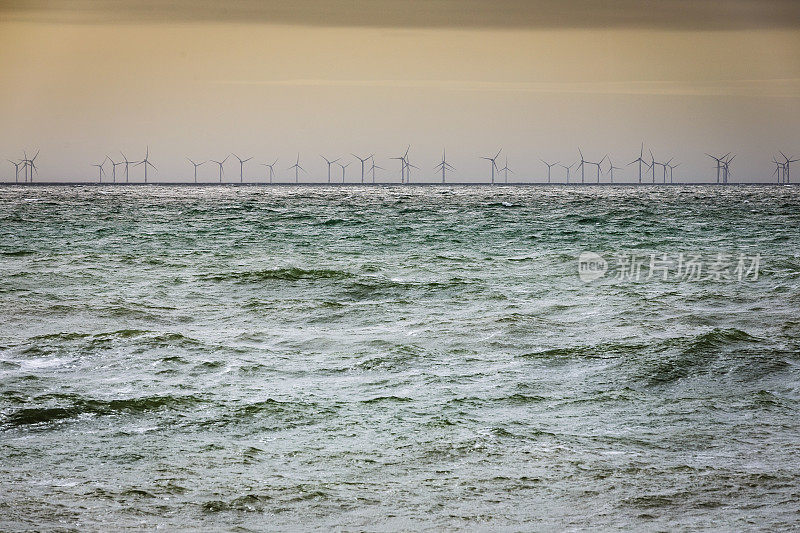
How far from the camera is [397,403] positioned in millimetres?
11906

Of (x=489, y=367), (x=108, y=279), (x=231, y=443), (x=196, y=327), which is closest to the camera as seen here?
(x=231, y=443)

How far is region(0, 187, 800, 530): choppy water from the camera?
313 inches

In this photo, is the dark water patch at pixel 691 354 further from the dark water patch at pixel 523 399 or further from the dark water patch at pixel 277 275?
the dark water patch at pixel 277 275

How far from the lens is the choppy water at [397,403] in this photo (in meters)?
7.95

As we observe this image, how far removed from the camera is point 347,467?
9117 millimetres

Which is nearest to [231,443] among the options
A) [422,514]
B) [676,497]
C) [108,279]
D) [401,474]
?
[401,474]

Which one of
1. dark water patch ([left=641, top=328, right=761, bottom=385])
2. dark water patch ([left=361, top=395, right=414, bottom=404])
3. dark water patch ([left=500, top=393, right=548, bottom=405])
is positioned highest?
dark water patch ([left=641, top=328, right=761, bottom=385])

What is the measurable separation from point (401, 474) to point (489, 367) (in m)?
5.69

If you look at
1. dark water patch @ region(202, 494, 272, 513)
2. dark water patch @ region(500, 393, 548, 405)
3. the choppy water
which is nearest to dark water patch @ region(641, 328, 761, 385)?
the choppy water

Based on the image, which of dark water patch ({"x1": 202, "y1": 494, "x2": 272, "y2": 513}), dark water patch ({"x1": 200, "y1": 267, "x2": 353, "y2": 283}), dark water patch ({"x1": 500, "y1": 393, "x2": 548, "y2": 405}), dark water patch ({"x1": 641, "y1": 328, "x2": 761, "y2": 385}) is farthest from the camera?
dark water patch ({"x1": 200, "y1": 267, "x2": 353, "y2": 283})

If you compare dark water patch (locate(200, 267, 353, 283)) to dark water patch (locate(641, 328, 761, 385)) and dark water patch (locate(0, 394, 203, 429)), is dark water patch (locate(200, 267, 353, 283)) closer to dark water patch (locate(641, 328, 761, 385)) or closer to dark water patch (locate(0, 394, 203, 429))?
dark water patch (locate(641, 328, 761, 385))

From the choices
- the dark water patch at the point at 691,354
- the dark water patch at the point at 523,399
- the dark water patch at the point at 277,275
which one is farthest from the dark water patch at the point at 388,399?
the dark water patch at the point at 277,275

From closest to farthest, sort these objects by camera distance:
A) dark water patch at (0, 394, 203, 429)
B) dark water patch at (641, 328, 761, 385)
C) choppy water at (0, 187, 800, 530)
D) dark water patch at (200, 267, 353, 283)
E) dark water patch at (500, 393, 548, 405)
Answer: choppy water at (0, 187, 800, 530)
dark water patch at (0, 394, 203, 429)
dark water patch at (500, 393, 548, 405)
dark water patch at (641, 328, 761, 385)
dark water patch at (200, 267, 353, 283)

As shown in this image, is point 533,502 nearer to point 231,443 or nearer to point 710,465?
point 710,465
